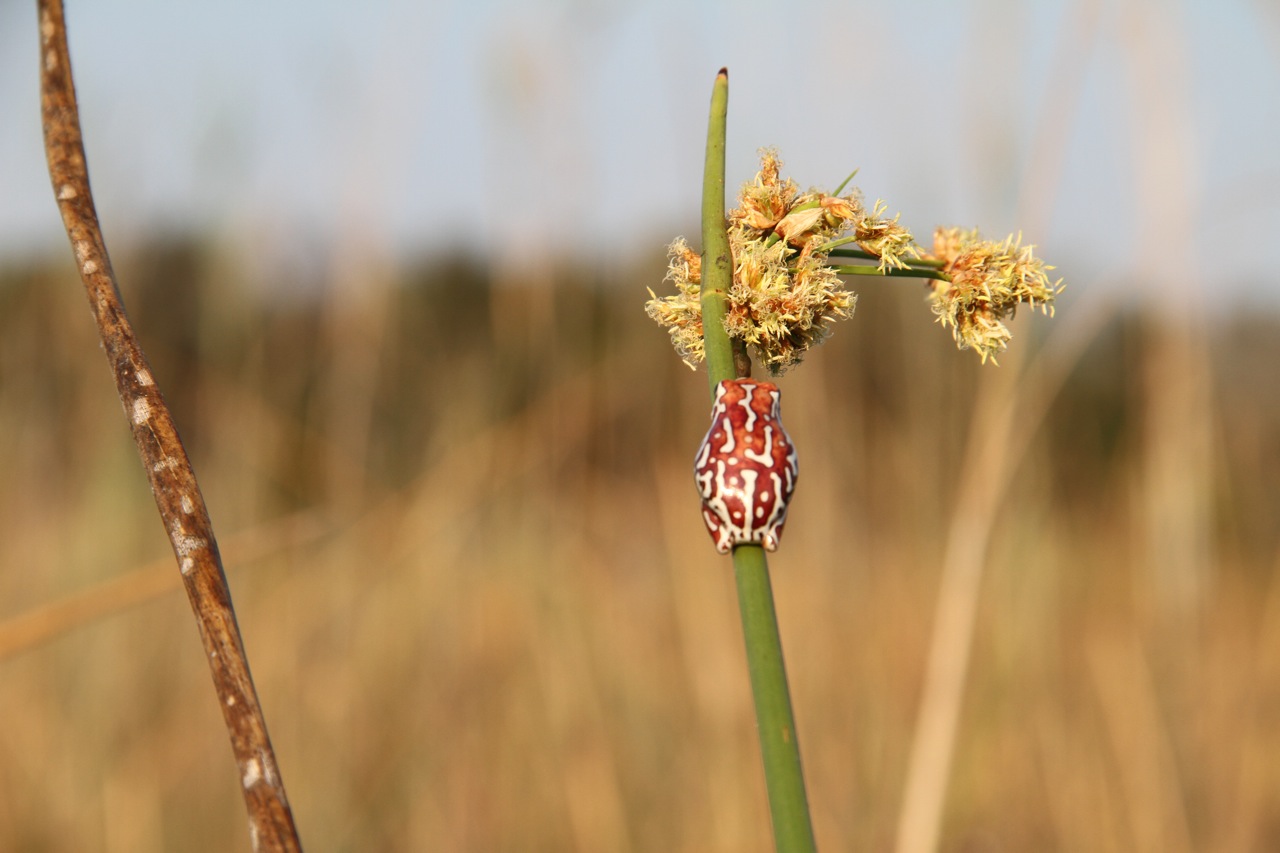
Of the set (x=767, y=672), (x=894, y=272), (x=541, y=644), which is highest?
(x=894, y=272)

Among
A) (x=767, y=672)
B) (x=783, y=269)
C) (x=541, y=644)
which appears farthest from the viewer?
(x=541, y=644)

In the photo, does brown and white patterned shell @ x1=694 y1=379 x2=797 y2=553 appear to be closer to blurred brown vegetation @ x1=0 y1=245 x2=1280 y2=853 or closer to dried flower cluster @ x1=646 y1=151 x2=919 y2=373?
dried flower cluster @ x1=646 y1=151 x2=919 y2=373

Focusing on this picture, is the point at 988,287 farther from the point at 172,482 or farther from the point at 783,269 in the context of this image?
the point at 172,482

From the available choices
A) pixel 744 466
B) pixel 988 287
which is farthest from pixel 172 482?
pixel 988 287

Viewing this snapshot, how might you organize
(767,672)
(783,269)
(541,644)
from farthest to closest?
(541,644) → (783,269) → (767,672)

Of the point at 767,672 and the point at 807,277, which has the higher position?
the point at 807,277

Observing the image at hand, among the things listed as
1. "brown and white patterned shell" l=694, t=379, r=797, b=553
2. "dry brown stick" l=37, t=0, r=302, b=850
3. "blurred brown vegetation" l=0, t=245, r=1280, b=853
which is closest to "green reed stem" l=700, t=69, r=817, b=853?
"brown and white patterned shell" l=694, t=379, r=797, b=553

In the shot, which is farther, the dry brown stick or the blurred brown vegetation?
the blurred brown vegetation
